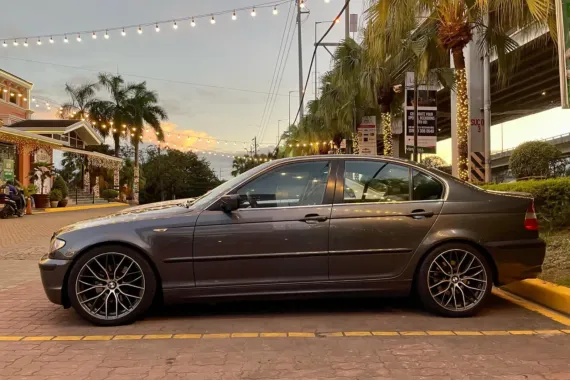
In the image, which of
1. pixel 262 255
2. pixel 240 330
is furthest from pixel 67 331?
pixel 262 255

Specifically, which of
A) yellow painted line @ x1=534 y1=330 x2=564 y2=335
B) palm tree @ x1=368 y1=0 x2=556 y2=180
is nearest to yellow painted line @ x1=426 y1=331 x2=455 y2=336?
yellow painted line @ x1=534 y1=330 x2=564 y2=335

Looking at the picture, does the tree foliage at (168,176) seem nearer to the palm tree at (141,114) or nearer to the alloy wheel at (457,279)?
the palm tree at (141,114)

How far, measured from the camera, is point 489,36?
39.5 feet

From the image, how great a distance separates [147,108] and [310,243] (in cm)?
4116

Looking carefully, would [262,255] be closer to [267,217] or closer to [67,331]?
[267,217]

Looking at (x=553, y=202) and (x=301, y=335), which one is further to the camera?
(x=553, y=202)

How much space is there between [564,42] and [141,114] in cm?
4068

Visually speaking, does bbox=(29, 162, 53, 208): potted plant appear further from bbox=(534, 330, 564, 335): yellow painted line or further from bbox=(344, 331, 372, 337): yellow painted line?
bbox=(534, 330, 564, 335): yellow painted line

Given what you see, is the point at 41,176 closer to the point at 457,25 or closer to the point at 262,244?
the point at 457,25

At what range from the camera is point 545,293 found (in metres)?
5.47

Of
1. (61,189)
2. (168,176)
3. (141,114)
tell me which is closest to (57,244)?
(61,189)

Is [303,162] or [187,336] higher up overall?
[303,162]

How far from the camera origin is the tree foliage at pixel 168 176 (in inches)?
2514

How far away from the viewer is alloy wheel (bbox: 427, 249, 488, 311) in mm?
4984
